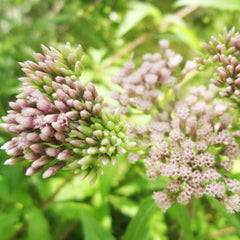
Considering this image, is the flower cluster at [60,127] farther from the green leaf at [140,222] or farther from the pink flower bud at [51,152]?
the green leaf at [140,222]

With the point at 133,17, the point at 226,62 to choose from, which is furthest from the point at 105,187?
the point at 133,17

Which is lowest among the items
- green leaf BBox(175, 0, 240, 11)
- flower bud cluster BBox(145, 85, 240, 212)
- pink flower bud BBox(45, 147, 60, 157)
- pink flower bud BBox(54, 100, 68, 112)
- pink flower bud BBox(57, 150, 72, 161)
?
flower bud cluster BBox(145, 85, 240, 212)

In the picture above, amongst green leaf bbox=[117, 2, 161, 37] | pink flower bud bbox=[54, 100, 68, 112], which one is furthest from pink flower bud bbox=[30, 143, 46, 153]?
green leaf bbox=[117, 2, 161, 37]

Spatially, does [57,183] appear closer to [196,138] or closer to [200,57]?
[196,138]

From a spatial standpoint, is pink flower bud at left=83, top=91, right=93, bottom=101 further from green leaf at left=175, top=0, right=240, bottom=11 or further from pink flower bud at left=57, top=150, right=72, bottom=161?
green leaf at left=175, top=0, right=240, bottom=11

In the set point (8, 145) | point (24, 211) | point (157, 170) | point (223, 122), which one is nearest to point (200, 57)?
point (223, 122)

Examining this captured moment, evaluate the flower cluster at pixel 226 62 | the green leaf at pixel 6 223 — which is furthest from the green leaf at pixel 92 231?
the flower cluster at pixel 226 62
